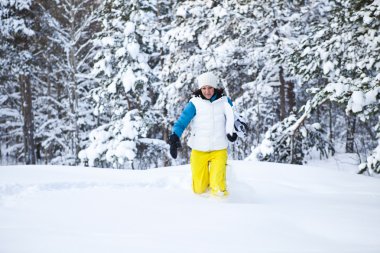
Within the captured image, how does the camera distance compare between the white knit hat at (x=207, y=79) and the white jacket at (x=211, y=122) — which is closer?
the white knit hat at (x=207, y=79)

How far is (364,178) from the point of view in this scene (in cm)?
589

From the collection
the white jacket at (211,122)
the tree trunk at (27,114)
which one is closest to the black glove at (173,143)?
the white jacket at (211,122)

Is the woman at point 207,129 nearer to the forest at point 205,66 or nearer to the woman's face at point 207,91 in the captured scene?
the woman's face at point 207,91

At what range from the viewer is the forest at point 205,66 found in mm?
7184

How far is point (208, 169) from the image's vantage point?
16.0 ft

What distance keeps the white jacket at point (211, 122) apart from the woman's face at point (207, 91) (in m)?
0.08

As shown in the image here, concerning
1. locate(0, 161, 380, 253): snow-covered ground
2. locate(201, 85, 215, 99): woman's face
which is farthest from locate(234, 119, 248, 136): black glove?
locate(0, 161, 380, 253): snow-covered ground

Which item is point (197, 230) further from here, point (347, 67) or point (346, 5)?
point (346, 5)

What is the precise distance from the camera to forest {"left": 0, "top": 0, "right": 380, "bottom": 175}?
7184mm

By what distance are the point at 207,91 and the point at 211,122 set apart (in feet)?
1.43

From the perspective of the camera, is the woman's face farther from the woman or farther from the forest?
the forest

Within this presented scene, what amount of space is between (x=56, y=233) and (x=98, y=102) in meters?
11.7

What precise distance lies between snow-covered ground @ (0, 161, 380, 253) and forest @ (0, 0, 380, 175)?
2.70 meters

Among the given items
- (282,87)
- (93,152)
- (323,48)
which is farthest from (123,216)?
(93,152)
